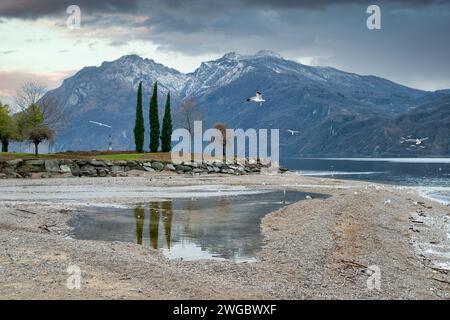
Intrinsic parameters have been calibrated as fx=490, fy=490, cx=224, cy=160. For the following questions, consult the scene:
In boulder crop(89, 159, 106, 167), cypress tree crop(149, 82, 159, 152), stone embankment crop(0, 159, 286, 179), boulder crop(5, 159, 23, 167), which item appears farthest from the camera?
cypress tree crop(149, 82, 159, 152)

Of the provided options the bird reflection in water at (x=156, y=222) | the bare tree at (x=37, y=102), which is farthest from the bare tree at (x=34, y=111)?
the bird reflection in water at (x=156, y=222)

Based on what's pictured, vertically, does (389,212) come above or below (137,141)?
below

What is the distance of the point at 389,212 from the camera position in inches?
1629

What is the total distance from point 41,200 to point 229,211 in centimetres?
1723

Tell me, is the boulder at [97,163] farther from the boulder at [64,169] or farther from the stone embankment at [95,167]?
the boulder at [64,169]

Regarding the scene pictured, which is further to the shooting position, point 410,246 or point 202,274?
point 410,246

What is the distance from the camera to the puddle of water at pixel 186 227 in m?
23.4

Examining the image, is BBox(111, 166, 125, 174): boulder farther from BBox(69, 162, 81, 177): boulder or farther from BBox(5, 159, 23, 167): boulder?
BBox(5, 159, 23, 167): boulder

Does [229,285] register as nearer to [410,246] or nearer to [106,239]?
[106,239]

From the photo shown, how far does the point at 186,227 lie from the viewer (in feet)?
97.7

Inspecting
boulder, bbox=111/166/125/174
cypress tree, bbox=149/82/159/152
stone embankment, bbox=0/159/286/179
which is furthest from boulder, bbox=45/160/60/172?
cypress tree, bbox=149/82/159/152

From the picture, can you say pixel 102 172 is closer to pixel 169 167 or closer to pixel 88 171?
pixel 88 171

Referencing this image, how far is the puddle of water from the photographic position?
76.9ft
